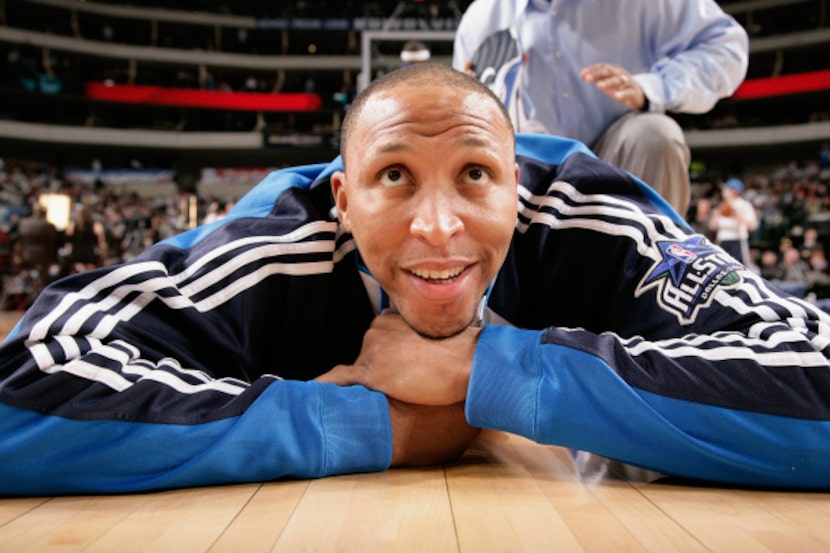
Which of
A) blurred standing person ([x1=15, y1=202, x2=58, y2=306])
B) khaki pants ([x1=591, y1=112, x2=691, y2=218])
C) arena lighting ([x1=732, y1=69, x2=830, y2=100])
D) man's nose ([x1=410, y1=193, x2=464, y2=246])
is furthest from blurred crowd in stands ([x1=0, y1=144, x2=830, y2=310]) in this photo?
man's nose ([x1=410, y1=193, x2=464, y2=246])

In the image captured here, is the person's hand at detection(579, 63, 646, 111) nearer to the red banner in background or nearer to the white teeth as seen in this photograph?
the white teeth

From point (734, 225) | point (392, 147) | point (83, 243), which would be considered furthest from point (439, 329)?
point (83, 243)

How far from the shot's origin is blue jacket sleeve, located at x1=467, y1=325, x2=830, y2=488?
1.07m

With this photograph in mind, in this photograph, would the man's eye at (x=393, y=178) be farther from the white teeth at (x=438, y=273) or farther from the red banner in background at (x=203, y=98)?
the red banner in background at (x=203, y=98)

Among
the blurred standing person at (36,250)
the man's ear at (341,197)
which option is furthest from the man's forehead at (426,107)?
the blurred standing person at (36,250)

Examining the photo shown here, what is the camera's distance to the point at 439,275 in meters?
1.22

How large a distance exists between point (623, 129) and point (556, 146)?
2.14ft

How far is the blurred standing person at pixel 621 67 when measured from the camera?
2227mm

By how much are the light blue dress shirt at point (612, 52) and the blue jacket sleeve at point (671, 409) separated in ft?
4.40

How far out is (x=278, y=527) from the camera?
0.92m

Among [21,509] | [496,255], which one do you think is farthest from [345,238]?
[21,509]

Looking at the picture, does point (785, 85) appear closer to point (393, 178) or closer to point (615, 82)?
point (615, 82)

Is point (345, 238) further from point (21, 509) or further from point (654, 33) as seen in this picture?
point (654, 33)

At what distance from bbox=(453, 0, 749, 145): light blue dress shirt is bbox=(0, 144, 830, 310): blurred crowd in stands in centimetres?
347
